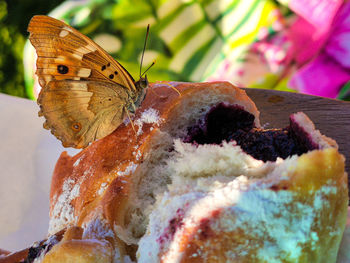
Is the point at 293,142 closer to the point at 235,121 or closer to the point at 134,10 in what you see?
the point at 235,121

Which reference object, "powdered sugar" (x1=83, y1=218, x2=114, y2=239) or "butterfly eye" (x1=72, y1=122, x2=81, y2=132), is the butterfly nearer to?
"butterfly eye" (x1=72, y1=122, x2=81, y2=132)

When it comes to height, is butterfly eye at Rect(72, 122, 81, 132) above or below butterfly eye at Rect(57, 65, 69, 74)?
below

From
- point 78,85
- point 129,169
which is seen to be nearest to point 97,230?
point 129,169

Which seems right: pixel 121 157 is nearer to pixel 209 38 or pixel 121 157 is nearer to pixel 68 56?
pixel 68 56

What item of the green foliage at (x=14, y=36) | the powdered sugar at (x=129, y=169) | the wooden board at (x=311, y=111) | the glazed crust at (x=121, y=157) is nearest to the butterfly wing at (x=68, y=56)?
the glazed crust at (x=121, y=157)

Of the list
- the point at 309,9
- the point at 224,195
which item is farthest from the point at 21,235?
the point at 309,9

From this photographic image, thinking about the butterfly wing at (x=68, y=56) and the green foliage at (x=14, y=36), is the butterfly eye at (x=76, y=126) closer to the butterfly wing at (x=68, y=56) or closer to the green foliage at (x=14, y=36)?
the butterfly wing at (x=68, y=56)

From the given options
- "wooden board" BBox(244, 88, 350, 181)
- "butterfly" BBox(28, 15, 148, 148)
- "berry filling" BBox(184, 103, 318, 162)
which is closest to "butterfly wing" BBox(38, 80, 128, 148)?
"butterfly" BBox(28, 15, 148, 148)
